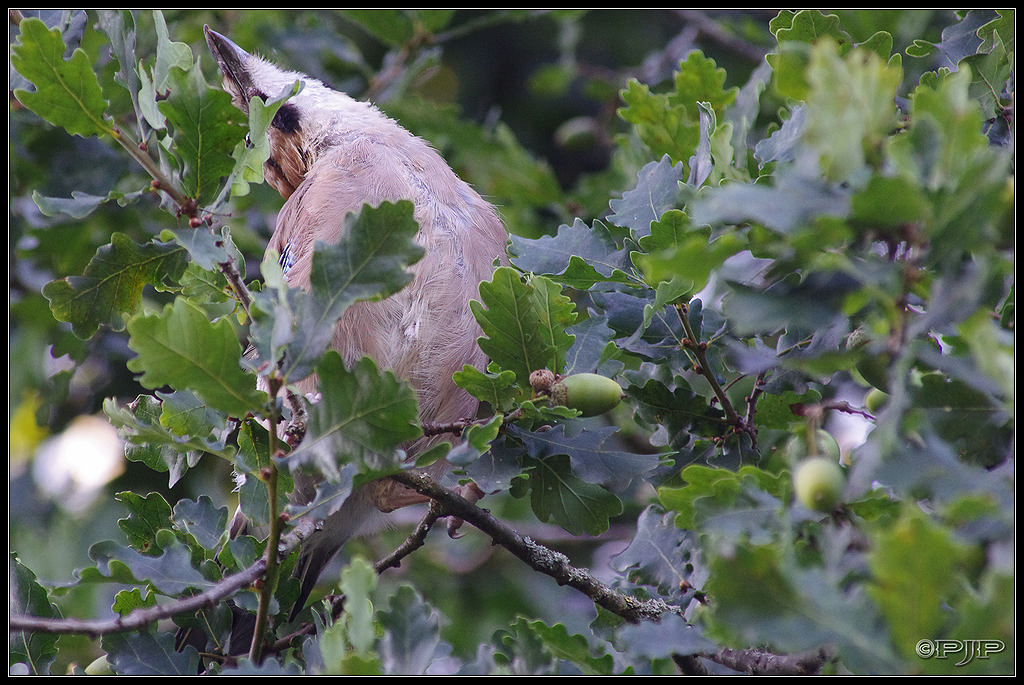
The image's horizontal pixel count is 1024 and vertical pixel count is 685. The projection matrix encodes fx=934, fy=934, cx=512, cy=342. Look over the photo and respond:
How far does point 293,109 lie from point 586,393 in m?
1.95

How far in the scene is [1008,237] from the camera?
4.90 feet

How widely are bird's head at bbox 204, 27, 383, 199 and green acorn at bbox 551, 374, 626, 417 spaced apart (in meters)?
1.69

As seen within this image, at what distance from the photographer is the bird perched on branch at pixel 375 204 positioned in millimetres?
2725

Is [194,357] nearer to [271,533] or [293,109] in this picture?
[271,533]

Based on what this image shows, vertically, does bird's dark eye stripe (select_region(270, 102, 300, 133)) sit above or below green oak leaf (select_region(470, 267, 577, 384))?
below

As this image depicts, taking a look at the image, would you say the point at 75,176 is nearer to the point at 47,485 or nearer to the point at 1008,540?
the point at 47,485

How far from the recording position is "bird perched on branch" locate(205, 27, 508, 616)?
272 centimetres

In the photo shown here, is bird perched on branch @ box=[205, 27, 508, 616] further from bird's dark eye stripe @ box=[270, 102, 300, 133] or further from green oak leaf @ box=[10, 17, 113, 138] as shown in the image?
green oak leaf @ box=[10, 17, 113, 138]

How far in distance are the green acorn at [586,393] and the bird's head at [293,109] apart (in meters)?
1.69

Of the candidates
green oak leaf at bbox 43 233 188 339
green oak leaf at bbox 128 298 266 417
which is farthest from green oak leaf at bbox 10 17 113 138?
green oak leaf at bbox 128 298 266 417

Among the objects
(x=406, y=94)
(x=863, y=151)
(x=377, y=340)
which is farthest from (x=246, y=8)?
(x=863, y=151)

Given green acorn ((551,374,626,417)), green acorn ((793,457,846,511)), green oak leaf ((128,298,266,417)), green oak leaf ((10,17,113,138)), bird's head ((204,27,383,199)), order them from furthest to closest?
bird's head ((204,27,383,199)) < green acorn ((551,374,626,417)) < green oak leaf ((10,17,113,138)) < green oak leaf ((128,298,266,417)) < green acorn ((793,457,846,511))

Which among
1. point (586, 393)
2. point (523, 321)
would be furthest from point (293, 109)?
point (586, 393)

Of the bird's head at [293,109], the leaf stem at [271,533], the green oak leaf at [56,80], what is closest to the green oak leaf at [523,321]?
the leaf stem at [271,533]
